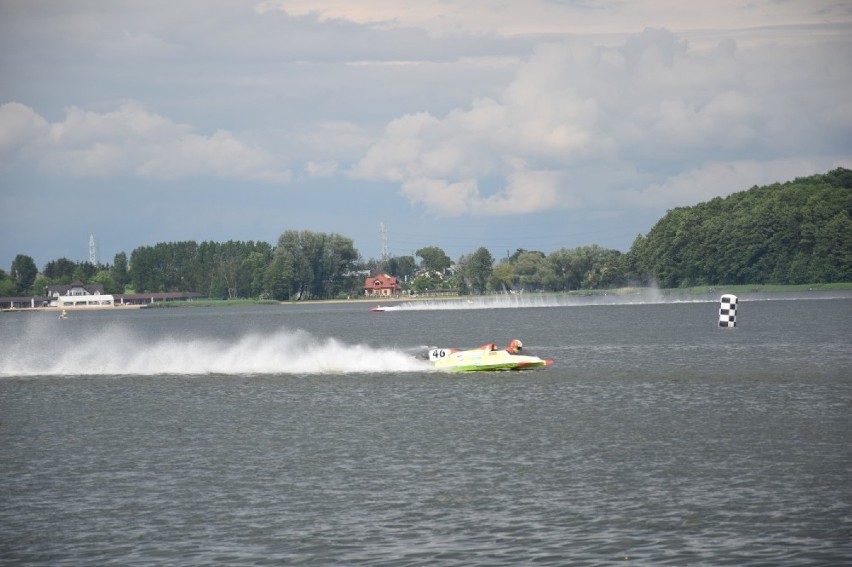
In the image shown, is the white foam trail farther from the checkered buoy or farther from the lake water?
the checkered buoy

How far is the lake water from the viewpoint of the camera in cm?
2080

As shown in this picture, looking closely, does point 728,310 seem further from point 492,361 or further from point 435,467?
point 435,467

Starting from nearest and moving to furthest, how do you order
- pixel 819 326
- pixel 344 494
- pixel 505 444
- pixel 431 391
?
pixel 344 494, pixel 505 444, pixel 431 391, pixel 819 326

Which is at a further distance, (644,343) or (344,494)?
Result: (644,343)

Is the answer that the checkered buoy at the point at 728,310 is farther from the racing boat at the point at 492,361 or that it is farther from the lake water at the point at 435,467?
the racing boat at the point at 492,361

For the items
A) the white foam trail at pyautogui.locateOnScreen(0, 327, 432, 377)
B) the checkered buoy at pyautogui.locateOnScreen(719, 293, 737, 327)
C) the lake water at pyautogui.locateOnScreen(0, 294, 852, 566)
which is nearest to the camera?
the lake water at pyautogui.locateOnScreen(0, 294, 852, 566)

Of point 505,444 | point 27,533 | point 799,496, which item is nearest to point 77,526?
point 27,533

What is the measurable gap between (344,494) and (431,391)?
22443mm

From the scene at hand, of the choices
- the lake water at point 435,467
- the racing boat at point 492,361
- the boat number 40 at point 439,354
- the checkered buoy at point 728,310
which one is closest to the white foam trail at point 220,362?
the lake water at point 435,467

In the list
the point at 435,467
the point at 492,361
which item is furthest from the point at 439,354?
the point at 435,467

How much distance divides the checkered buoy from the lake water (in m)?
36.7

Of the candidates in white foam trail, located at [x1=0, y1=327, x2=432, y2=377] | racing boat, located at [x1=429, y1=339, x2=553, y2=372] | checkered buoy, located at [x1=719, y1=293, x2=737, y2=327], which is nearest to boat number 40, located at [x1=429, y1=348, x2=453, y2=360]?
racing boat, located at [x1=429, y1=339, x2=553, y2=372]

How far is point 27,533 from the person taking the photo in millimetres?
22547

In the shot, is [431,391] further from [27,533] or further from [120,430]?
[27,533]
